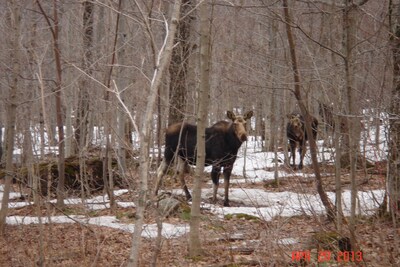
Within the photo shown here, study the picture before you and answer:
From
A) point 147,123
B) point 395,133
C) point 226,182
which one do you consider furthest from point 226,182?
point 147,123

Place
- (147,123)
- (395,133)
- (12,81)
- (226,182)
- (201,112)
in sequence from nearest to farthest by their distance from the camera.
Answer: (147,123) < (395,133) < (201,112) < (12,81) < (226,182)

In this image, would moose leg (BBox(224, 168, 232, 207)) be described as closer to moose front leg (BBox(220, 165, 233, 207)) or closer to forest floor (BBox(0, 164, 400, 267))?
moose front leg (BBox(220, 165, 233, 207))

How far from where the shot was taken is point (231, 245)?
729 cm

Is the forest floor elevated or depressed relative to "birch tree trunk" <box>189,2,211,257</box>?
depressed

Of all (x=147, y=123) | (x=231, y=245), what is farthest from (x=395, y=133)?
(x=147, y=123)

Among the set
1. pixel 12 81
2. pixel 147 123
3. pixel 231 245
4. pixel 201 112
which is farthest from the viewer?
pixel 12 81

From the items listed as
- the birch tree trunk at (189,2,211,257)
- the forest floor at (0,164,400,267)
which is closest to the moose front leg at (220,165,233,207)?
the forest floor at (0,164,400,267)

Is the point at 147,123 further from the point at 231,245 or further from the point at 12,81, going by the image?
the point at 12,81

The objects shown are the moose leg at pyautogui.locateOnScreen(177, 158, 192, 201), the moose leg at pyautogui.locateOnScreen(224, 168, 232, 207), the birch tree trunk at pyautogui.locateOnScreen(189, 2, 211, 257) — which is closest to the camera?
the birch tree trunk at pyautogui.locateOnScreen(189, 2, 211, 257)

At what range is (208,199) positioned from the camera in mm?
12305

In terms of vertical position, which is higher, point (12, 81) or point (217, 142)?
point (12, 81)

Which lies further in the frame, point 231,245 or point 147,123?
point 231,245

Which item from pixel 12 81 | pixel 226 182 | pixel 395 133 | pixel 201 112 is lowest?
pixel 226 182

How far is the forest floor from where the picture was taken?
607 cm
